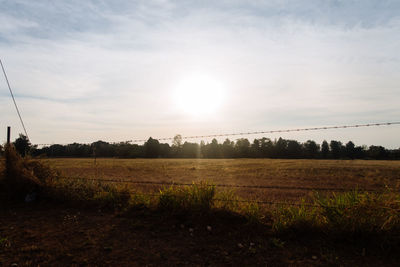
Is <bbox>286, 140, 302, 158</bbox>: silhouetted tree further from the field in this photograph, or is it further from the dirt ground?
the dirt ground

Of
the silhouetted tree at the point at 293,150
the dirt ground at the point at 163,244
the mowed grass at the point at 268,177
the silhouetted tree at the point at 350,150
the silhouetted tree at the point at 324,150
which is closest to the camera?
the dirt ground at the point at 163,244

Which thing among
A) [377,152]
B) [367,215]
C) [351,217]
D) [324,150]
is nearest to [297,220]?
[351,217]

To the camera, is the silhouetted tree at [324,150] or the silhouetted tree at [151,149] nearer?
the silhouetted tree at [151,149]

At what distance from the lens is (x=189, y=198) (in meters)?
5.75

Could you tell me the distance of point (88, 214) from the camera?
6227 millimetres

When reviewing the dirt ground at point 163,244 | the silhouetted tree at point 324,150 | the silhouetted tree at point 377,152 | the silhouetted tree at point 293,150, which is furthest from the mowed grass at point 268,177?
the silhouetted tree at point 324,150

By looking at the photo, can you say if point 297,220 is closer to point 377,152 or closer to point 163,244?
point 163,244

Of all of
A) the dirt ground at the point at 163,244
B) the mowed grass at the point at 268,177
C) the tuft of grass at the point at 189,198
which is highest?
the tuft of grass at the point at 189,198

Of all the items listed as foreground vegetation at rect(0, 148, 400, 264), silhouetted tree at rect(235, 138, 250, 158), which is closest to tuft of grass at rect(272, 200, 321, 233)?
foreground vegetation at rect(0, 148, 400, 264)

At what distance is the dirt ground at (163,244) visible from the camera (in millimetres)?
3869

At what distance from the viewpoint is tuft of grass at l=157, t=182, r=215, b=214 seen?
5566 mm

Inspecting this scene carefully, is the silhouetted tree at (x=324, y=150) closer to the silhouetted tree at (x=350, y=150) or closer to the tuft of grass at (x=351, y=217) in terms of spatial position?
the silhouetted tree at (x=350, y=150)

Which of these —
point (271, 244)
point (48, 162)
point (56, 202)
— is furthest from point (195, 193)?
point (48, 162)

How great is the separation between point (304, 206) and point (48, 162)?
777cm
